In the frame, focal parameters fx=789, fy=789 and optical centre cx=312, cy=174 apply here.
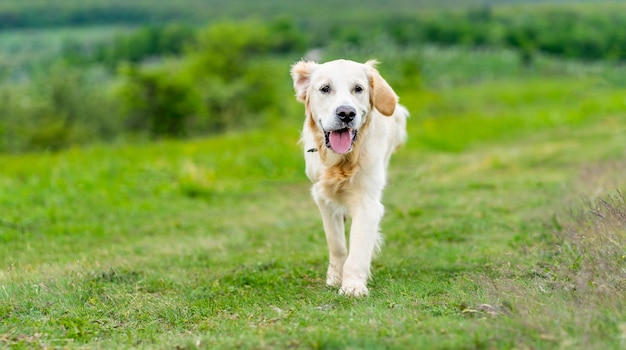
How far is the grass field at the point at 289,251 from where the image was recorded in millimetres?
4539

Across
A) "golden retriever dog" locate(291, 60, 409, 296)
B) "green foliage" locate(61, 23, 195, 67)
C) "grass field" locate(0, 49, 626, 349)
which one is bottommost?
"green foliage" locate(61, 23, 195, 67)

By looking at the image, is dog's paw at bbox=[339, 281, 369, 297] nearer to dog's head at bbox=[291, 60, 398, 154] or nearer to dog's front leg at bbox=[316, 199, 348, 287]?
dog's front leg at bbox=[316, 199, 348, 287]

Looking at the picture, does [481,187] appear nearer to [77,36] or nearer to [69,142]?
[69,142]

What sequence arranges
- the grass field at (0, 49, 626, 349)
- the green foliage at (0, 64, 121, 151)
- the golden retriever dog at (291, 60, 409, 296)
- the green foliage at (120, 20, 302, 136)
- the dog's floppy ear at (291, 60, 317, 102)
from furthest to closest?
the green foliage at (120, 20, 302, 136)
the green foliage at (0, 64, 121, 151)
the dog's floppy ear at (291, 60, 317, 102)
the golden retriever dog at (291, 60, 409, 296)
the grass field at (0, 49, 626, 349)

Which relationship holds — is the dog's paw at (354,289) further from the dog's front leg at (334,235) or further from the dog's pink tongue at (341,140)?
the dog's pink tongue at (341,140)

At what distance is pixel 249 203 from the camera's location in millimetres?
12508

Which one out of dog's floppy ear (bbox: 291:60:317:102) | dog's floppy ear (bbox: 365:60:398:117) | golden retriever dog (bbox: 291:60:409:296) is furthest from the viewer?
dog's floppy ear (bbox: 291:60:317:102)

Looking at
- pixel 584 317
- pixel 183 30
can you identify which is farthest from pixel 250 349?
pixel 183 30

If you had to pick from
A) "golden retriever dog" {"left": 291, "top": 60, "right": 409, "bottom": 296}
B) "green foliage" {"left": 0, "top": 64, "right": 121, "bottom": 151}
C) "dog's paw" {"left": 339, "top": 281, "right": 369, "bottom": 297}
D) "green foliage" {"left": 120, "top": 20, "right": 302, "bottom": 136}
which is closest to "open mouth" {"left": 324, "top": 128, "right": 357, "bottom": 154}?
"golden retriever dog" {"left": 291, "top": 60, "right": 409, "bottom": 296}

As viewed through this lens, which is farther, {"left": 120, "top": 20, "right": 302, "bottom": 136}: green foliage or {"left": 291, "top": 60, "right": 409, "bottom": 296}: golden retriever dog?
{"left": 120, "top": 20, "right": 302, "bottom": 136}: green foliage

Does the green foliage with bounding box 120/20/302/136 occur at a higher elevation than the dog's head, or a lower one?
lower

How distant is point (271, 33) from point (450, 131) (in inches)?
2165

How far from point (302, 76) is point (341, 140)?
0.86 metres

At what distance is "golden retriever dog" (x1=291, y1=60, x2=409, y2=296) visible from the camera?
6.21 meters
